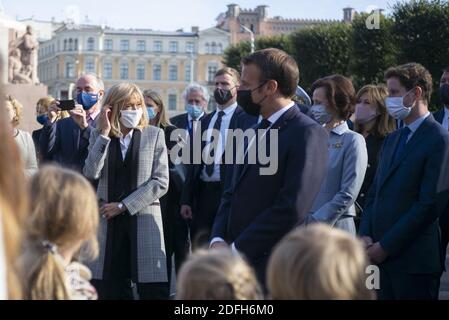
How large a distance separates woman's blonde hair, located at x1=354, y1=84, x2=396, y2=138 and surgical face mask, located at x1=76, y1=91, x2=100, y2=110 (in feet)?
7.75

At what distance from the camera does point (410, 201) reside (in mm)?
6125

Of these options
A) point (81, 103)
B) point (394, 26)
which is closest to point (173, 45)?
point (394, 26)

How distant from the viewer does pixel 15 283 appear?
2367mm

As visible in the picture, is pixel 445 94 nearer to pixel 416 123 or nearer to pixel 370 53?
pixel 416 123

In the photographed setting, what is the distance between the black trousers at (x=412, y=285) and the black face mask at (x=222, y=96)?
316 cm

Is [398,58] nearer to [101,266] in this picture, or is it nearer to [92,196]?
[101,266]

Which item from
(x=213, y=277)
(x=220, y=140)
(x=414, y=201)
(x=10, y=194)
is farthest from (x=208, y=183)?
(x=10, y=194)

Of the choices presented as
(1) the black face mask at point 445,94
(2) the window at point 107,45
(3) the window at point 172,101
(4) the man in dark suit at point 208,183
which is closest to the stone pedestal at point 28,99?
(4) the man in dark suit at point 208,183

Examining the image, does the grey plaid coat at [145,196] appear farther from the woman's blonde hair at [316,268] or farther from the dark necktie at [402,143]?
the woman's blonde hair at [316,268]

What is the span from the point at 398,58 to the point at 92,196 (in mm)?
30984

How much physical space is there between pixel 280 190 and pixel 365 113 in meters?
3.15

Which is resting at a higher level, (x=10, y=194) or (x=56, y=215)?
(x=10, y=194)

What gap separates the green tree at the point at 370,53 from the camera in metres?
37.3
